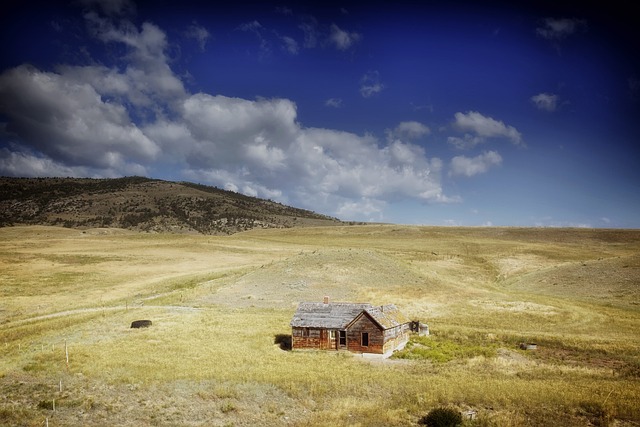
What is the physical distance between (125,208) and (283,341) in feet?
467

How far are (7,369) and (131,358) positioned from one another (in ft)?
24.3

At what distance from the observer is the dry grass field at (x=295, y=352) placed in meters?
23.0

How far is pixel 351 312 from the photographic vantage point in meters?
37.9

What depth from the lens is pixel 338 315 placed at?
125ft

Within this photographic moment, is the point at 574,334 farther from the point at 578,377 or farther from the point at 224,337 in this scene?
the point at 224,337

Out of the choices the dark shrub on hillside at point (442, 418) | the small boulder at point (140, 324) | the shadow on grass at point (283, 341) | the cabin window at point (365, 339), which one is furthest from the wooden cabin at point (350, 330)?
the small boulder at point (140, 324)

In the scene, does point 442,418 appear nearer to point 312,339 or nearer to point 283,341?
point 312,339

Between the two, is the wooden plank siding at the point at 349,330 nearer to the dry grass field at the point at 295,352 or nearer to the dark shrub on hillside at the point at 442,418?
the dry grass field at the point at 295,352

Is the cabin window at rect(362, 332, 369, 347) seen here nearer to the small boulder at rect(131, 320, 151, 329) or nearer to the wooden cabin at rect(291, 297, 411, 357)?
the wooden cabin at rect(291, 297, 411, 357)

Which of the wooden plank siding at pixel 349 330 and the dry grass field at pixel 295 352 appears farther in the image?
the wooden plank siding at pixel 349 330

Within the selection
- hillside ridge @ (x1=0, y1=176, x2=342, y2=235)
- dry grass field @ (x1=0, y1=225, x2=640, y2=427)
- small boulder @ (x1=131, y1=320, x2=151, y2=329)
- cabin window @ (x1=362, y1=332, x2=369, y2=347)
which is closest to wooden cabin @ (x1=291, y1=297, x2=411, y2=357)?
cabin window @ (x1=362, y1=332, x2=369, y2=347)

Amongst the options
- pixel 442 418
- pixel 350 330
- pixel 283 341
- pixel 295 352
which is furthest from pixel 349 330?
pixel 442 418

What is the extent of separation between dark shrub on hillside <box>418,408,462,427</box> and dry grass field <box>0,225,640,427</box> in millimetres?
633

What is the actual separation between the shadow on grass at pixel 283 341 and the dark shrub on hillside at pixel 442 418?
17.6m
